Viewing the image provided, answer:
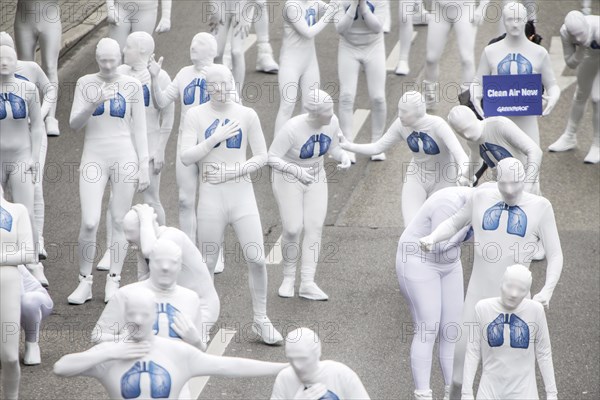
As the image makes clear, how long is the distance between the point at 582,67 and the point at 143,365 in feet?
31.0

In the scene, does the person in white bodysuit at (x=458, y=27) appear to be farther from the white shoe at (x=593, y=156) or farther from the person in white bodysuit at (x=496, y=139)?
the person in white bodysuit at (x=496, y=139)

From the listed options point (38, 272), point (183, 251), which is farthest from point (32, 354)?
point (183, 251)

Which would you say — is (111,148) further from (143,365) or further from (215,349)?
(143,365)

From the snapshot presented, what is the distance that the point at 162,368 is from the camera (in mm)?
9523

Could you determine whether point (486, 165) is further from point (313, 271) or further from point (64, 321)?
point (64, 321)

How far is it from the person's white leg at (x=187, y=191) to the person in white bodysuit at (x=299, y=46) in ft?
8.77

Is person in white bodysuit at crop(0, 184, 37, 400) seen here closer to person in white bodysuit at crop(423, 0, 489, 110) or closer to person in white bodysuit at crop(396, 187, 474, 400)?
person in white bodysuit at crop(396, 187, 474, 400)

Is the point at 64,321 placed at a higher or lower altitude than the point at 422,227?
lower

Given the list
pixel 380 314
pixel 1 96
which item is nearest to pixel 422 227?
pixel 380 314

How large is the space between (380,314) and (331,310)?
473 mm

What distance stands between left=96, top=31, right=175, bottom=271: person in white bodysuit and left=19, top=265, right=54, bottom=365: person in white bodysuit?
1.70 metres

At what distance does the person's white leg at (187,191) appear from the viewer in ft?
45.9

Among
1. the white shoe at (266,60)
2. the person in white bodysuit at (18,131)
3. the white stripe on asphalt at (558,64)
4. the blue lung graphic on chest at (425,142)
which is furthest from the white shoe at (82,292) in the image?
the white stripe on asphalt at (558,64)

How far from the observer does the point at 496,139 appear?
13211mm
